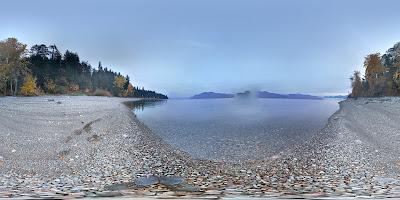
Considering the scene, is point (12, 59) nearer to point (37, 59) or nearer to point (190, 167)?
point (37, 59)

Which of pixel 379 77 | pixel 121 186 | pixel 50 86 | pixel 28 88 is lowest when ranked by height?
pixel 121 186

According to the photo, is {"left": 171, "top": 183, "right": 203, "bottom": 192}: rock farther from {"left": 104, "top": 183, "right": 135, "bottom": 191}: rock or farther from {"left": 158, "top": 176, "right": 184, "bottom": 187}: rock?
{"left": 104, "top": 183, "right": 135, "bottom": 191}: rock

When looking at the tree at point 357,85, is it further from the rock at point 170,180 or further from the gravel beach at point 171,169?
the rock at point 170,180

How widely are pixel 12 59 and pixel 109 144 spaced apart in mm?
90359

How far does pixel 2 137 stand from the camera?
2223 cm

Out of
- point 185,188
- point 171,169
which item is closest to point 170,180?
point 185,188

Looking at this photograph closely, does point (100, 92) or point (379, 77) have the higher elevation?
point (379, 77)

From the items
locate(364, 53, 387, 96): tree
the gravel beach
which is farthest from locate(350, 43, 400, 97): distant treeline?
the gravel beach

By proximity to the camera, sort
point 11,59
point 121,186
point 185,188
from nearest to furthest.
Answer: point 185,188, point 121,186, point 11,59

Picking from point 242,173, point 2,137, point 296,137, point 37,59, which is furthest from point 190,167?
point 37,59

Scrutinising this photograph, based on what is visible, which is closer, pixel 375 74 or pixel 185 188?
pixel 185 188

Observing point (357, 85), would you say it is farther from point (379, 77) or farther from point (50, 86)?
point (50, 86)

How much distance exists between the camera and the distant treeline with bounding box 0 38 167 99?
9612 cm

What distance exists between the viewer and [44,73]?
449ft
